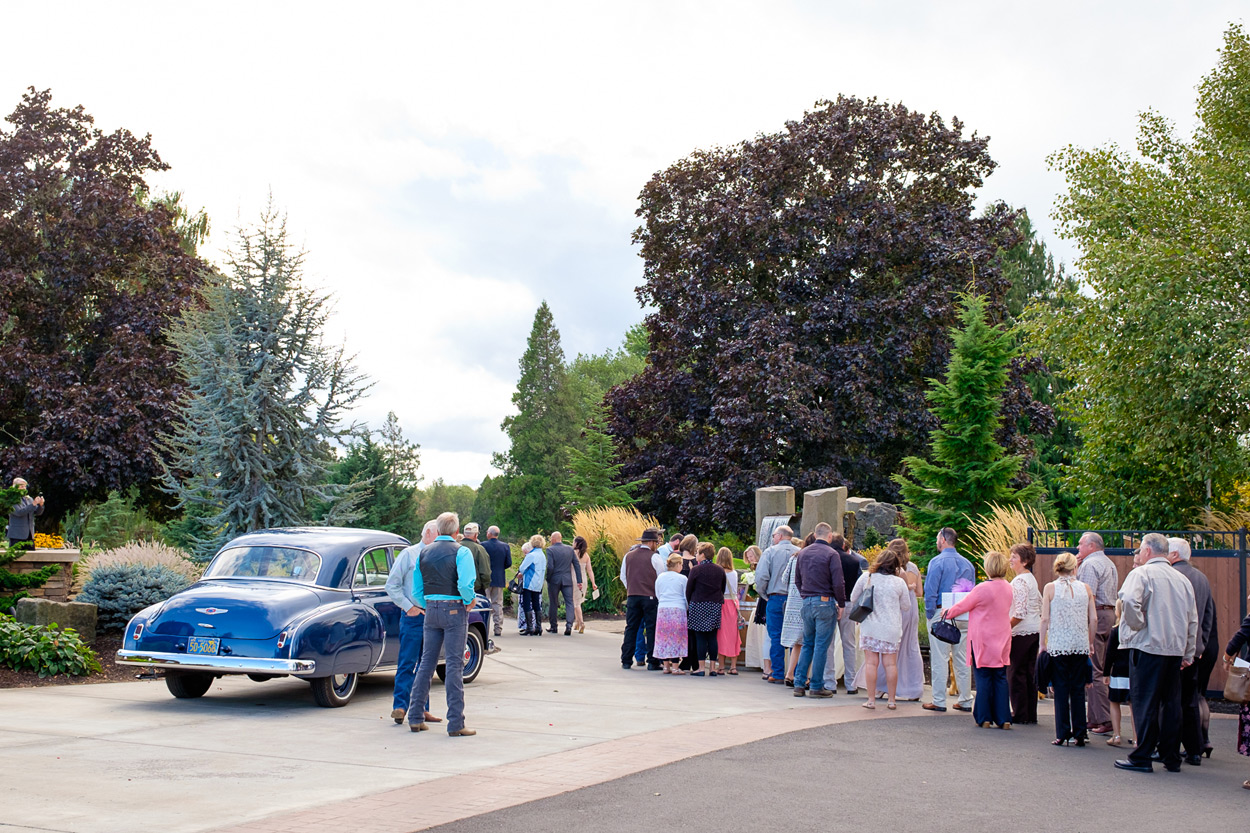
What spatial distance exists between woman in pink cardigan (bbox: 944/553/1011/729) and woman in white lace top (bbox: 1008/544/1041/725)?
0.11m

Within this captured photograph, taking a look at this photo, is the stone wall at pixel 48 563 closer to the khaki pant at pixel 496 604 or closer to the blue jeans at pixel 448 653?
the khaki pant at pixel 496 604

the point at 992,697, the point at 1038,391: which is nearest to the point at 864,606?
the point at 992,697

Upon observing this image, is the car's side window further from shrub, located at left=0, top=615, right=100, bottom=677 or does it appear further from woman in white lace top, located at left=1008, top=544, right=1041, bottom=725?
woman in white lace top, located at left=1008, top=544, right=1041, bottom=725

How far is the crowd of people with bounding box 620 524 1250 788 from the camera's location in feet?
31.3

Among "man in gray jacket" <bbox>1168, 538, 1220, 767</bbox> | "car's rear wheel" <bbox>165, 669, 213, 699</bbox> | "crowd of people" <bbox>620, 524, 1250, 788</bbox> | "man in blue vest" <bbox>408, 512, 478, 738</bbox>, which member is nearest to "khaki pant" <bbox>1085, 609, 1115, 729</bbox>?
"crowd of people" <bbox>620, 524, 1250, 788</bbox>

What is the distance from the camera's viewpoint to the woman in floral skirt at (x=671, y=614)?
615 inches

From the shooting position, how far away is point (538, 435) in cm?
7169

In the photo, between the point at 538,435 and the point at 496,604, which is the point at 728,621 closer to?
the point at 496,604

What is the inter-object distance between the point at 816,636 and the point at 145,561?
10.2 metres

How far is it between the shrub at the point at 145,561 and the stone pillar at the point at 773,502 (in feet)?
30.7

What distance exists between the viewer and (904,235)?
29.8 metres

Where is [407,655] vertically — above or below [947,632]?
below

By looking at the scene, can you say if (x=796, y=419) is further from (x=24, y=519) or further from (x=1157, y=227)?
(x=24, y=519)

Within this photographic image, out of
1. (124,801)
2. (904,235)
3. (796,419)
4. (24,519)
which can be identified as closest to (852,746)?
(124,801)
